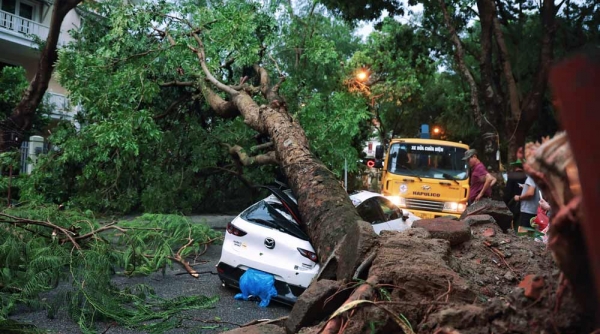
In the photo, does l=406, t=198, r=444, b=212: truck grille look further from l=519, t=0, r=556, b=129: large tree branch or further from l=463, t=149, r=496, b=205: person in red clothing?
l=519, t=0, r=556, b=129: large tree branch

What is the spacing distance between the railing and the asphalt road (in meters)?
16.6

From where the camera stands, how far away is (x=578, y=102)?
1129mm

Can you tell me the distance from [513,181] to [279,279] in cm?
769

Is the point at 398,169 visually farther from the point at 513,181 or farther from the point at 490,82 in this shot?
the point at 490,82

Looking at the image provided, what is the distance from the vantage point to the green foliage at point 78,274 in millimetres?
4812

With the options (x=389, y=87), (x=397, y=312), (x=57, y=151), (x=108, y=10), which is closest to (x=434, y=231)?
(x=397, y=312)

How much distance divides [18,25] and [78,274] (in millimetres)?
19153

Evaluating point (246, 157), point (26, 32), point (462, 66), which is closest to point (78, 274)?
point (246, 157)

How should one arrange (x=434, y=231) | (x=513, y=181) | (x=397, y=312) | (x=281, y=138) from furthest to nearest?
1. (x=513, y=181)
2. (x=281, y=138)
3. (x=434, y=231)
4. (x=397, y=312)

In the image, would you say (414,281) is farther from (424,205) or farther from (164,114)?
(164,114)

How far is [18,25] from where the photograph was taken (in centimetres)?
2064

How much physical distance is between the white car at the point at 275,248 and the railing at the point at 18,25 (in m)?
17.5

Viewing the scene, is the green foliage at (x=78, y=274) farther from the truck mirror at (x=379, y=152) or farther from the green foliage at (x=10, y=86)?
the green foliage at (x=10, y=86)

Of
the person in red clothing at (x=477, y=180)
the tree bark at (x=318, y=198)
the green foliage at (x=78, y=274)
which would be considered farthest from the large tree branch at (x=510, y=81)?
the green foliage at (x=78, y=274)
